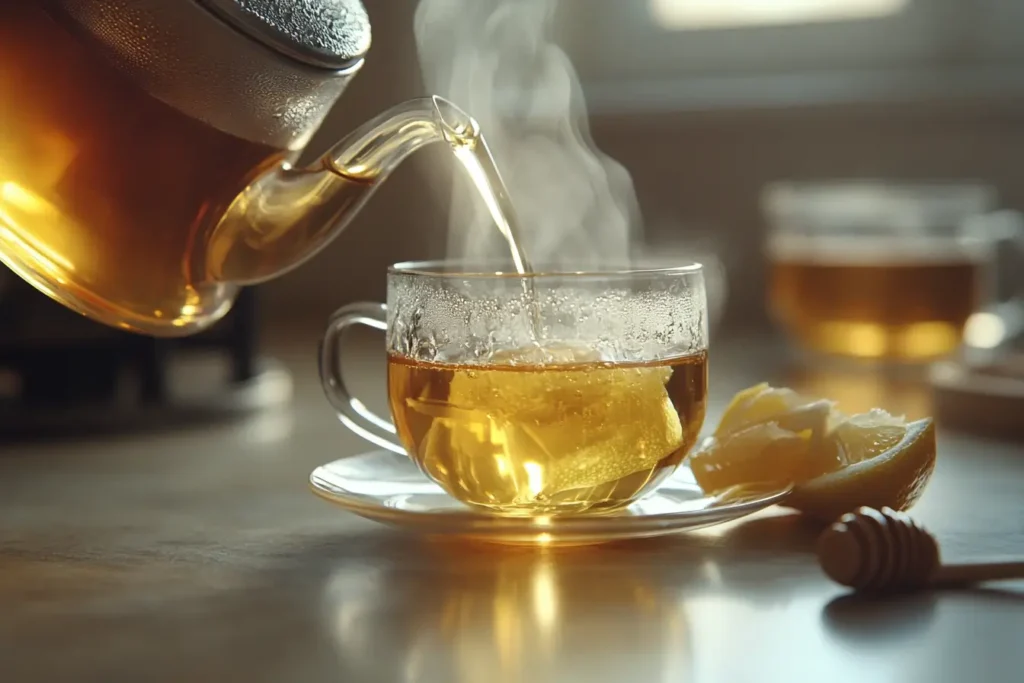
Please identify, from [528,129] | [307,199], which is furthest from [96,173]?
[528,129]

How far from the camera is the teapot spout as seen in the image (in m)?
0.93

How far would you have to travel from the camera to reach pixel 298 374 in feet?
5.86

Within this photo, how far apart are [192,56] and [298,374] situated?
96 cm

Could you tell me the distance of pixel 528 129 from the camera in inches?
89.5

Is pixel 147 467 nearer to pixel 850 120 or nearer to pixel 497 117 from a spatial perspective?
pixel 497 117

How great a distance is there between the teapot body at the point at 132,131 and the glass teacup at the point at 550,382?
0.15 metres

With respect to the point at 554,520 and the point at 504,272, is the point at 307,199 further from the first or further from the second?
the point at 554,520

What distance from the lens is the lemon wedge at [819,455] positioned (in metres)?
0.88

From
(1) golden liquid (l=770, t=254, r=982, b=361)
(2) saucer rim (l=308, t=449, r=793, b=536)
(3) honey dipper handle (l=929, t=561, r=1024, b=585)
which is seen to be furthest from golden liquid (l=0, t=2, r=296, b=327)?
(1) golden liquid (l=770, t=254, r=982, b=361)

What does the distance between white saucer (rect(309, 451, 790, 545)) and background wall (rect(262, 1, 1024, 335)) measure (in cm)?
140

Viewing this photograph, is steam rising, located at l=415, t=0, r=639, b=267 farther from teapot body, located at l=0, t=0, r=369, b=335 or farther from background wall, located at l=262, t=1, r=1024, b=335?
teapot body, located at l=0, t=0, r=369, b=335

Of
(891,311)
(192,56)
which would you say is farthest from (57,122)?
(891,311)

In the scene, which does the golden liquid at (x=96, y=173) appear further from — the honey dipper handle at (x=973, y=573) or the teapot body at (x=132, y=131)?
the honey dipper handle at (x=973, y=573)

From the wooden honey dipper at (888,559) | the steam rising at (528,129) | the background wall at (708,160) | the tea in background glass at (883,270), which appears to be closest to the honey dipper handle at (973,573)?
the wooden honey dipper at (888,559)
